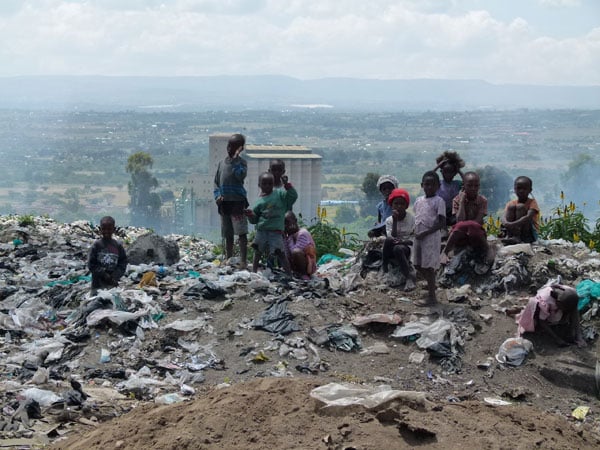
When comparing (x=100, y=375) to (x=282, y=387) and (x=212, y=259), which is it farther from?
(x=212, y=259)

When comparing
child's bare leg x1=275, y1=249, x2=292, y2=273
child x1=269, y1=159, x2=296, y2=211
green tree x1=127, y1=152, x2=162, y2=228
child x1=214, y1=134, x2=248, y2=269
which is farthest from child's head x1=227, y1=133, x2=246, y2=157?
green tree x1=127, y1=152, x2=162, y2=228

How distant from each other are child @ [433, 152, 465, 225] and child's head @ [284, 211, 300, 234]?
70.2 inches

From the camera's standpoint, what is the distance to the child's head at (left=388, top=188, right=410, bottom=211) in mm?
9070

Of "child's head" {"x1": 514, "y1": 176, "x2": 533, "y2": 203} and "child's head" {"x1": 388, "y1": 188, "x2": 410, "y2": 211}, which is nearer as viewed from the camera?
"child's head" {"x1": 388, "y1": 188, "x2": 410, "y2": 211}

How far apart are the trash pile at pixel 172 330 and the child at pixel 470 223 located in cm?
32

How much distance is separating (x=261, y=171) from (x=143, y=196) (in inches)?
632

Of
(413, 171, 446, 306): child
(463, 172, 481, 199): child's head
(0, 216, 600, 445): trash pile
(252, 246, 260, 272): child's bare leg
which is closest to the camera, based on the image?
(0, 216, 600, 445): trash pile

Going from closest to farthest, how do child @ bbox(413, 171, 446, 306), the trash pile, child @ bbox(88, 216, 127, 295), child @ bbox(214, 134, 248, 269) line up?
the trash pile < child @ bbox(413, 171, 446, 306) < child @ bbox(88, 216, 127, 295) < child @ bbox(214, 134, 248, 269)

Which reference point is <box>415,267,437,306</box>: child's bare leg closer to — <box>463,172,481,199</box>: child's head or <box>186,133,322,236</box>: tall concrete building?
<box>463,172,481,199</box>: child's head

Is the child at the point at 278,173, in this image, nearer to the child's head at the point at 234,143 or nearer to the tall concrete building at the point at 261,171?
the child's head at the point at 234,143

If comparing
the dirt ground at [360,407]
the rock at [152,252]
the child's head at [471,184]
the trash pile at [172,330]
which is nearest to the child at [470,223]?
the child's head at [471,184]

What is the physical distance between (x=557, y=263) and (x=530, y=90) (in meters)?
167

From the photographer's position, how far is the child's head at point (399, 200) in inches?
357

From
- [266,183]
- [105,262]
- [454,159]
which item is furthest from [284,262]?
[454,159]
